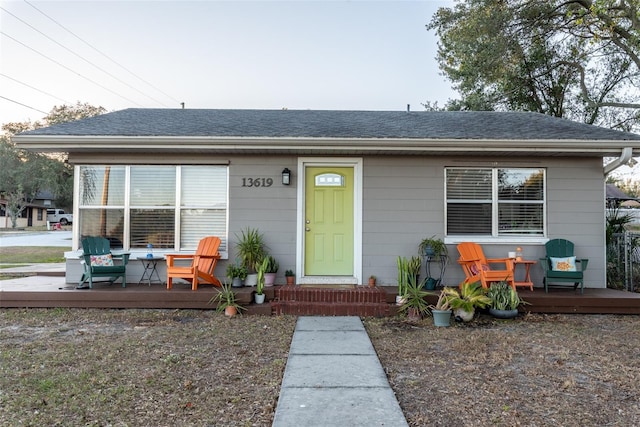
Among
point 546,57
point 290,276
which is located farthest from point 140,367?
point 546,57

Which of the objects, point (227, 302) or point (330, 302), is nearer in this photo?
point (227, 302)

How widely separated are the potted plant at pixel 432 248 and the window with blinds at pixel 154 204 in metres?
3.15

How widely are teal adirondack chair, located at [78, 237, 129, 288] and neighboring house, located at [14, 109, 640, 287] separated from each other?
36 centimetres

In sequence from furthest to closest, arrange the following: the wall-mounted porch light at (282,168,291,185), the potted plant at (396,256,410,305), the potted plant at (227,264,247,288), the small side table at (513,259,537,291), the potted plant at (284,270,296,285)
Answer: the wall-mounted porch light at (282,168,291,185) → the potted plant at (284,270,296,285) → the potted plant at (227,264,247,288) → the small side table at (513,259,537,291) → the potted plant at (396,256,410,305)

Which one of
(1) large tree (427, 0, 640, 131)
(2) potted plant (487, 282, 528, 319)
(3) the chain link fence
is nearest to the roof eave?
(3) the chain link fence

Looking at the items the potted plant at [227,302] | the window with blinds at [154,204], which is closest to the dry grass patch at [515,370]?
the potted plant at [227,302]

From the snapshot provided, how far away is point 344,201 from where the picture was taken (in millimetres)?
6285

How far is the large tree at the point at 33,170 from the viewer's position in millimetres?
30688

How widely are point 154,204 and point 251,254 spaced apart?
184 cm

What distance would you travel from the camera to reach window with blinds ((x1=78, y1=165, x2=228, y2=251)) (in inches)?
246

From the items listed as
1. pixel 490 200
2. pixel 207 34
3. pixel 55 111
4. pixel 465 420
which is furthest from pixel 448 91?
pixel 55 111

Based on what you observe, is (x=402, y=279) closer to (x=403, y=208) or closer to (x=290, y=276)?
(x=403, y=208)

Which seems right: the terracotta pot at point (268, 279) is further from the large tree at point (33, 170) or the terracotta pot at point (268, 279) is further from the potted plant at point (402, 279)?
the large tree at point (33, 170)

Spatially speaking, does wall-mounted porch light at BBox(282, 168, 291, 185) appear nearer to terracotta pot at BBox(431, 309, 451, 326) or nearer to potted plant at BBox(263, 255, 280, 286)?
potted plant at BBox(263, 255, 280, 286)
